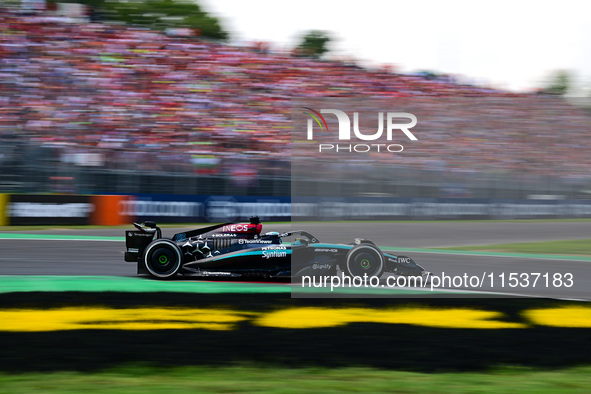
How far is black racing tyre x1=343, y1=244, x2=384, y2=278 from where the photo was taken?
693 cm

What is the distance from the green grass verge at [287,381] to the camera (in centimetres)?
353

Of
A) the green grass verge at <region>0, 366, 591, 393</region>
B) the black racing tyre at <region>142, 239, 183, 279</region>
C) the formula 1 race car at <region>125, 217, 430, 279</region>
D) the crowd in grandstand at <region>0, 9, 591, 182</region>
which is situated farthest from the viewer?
the crowd in grandstand at <region>0, 9, 591, 182</region>

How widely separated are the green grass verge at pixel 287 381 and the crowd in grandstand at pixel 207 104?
11235 millimetres

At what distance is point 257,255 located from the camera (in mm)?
6953

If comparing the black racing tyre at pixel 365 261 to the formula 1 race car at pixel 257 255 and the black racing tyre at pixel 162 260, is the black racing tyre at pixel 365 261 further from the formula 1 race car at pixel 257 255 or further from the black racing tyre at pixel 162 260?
the black racing tyre at pixel 162 260

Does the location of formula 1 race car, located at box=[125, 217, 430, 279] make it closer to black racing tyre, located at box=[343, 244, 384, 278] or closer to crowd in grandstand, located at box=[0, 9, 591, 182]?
black racing tyre, located at box=[343, 244, 384, 278]

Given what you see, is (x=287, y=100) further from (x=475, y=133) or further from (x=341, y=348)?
(x=341, y=348)

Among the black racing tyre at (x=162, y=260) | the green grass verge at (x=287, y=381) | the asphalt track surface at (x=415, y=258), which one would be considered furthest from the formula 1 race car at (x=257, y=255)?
the green grass verge at (x=287, y=381)

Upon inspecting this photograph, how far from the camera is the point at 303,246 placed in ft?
22.6

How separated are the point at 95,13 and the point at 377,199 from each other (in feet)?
33.0

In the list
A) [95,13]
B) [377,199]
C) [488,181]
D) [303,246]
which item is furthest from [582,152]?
[303,246]

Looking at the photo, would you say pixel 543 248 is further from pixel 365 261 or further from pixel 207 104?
pixel 207 104

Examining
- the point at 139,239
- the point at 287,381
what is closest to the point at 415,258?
the point at 139,239

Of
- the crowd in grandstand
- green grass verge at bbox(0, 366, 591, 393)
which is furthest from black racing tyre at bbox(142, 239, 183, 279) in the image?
the crowd in grandstand
